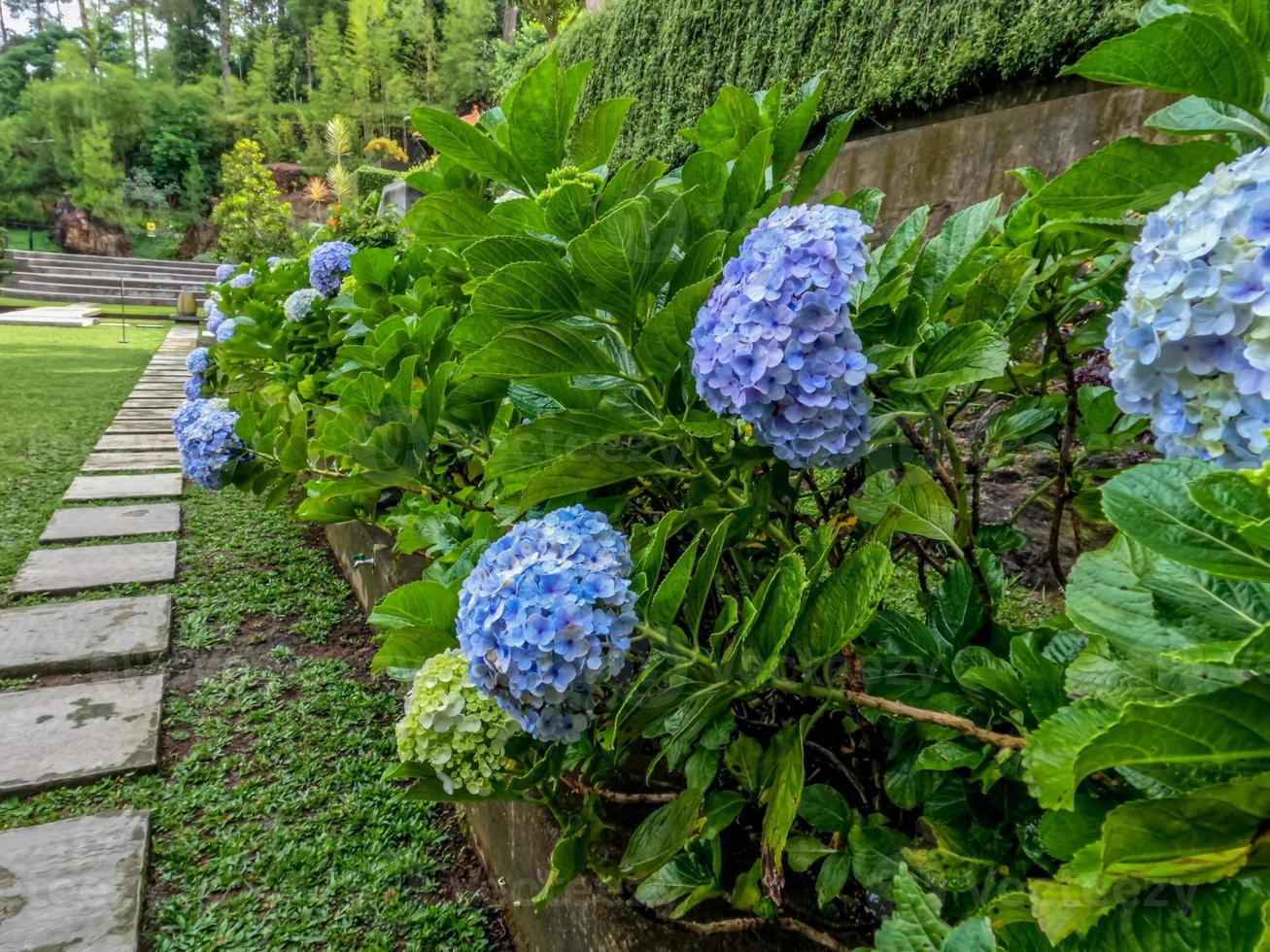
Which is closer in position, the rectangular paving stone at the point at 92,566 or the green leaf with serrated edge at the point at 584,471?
the green leaf with serrated edge at the point at 584,471

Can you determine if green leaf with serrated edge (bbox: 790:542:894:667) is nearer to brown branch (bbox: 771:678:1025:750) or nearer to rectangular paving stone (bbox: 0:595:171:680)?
brown branch (bbox: 771:678:1025:750)

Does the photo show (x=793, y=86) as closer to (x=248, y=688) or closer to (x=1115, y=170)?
(x=248, y=688)

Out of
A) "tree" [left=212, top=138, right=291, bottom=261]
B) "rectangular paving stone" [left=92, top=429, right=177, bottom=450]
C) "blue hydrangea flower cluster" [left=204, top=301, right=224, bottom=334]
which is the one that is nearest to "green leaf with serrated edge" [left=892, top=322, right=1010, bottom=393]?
"blue hydrangea flower cluster" [left=204, top=301, right=224, bottom=334]

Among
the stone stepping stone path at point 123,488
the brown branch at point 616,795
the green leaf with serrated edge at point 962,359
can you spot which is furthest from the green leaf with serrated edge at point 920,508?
the stone stepping stone path at point 123,488

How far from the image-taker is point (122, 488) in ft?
11.4

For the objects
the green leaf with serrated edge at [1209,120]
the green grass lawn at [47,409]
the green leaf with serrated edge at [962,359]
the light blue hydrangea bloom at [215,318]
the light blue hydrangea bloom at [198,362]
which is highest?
the green leaf with serrated edge at [1209,120]

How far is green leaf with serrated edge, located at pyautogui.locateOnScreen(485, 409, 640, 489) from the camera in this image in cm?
67

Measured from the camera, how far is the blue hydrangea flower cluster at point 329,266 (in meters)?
2.41

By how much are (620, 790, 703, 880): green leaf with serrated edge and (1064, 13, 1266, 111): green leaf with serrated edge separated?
638 mm

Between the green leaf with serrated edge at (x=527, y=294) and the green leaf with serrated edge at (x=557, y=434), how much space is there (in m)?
0.09

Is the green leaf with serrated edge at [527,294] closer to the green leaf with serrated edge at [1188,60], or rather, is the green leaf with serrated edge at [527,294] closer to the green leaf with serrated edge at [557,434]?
the green leaf with serrated edge at [557,434]

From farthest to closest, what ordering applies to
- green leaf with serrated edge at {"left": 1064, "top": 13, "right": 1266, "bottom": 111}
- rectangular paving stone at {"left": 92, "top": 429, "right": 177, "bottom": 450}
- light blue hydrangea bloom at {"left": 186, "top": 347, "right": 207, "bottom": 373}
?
rectangular paving stone at {"left": 92, "top": 429, "right": 177, "bottom": 450} < light blue hydrangea bloom at {"left": 186, "top": 347, "right": 207, "bottom": 373} < green leaf with serrated edge at {"left": 1064, "top": 13, "right": 1266, "bottom": 111}

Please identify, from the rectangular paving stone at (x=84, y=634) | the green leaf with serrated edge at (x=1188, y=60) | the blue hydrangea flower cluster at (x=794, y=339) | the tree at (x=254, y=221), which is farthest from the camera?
the tree at (x=254, y=221)

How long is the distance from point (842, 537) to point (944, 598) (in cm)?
→ 32
